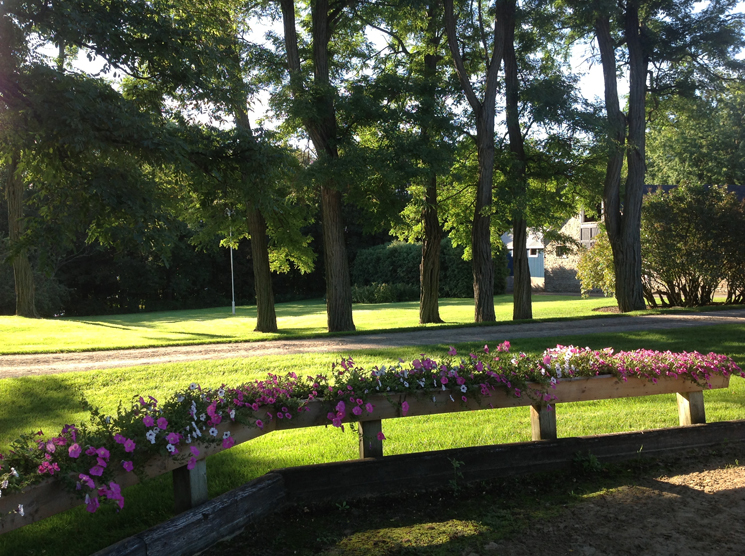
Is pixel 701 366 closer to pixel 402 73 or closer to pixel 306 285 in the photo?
pixel 402 73

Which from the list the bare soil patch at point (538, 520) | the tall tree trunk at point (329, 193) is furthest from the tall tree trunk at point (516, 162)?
the bare soil patch at point (538, 520)

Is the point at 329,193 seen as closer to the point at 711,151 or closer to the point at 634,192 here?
the point at 634,192

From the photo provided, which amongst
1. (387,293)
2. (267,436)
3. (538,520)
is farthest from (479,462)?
(387,293)

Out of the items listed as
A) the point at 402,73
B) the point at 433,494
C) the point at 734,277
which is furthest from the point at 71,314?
the point at 433,494

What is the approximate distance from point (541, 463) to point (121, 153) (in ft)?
19.5

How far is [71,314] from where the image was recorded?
38.2m

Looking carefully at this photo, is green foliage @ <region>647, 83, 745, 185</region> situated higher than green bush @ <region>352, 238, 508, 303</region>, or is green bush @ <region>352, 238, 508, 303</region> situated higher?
green foliage @ <region>647, 83, 745, 185</region>

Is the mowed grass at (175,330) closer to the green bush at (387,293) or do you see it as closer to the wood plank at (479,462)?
the green bush at (387,293)

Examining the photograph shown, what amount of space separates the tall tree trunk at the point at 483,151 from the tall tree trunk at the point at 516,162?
1.70 feet

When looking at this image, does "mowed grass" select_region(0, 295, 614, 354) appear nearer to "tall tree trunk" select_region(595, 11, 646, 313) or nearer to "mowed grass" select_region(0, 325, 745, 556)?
"tall tree trunk" select_region(595, 11, 646, 313)

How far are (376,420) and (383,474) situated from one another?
35 cm

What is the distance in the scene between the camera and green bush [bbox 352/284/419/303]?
114 ft

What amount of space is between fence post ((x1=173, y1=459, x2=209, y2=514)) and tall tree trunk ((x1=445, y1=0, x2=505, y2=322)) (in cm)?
1318

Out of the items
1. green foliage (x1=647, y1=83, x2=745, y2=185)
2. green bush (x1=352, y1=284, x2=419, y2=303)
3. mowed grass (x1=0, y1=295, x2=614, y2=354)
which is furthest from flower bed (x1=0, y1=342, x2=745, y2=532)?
green foliage (x1=647, y1=83, x2=745, y2=185)
